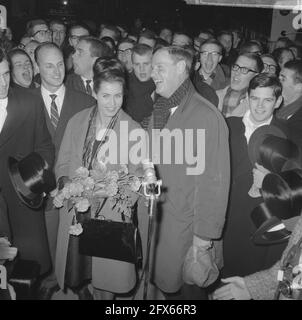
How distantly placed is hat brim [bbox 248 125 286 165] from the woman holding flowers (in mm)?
637

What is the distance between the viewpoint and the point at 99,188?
1916mm

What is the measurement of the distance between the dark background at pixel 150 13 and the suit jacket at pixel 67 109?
4685 millimetres

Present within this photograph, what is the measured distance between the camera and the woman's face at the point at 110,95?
2.14 metres

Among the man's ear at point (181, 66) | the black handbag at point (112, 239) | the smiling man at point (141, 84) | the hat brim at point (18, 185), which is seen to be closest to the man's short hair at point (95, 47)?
the smiling man at point (141, 84)

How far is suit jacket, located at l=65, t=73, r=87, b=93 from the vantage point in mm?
3004

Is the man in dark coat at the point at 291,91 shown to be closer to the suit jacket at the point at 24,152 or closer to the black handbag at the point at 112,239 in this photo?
the black handbag at the point at 112,239

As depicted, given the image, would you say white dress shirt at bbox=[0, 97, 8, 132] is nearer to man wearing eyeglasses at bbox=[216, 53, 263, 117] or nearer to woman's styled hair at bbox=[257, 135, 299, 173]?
woman's styled hair at bbox=[257, 135, 299, 173]

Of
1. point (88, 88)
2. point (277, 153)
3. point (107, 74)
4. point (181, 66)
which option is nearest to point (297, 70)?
point (277, 153)

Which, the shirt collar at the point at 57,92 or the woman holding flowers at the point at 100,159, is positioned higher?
the shirt collar at the point at 57,92

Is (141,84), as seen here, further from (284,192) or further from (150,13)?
(150,13)

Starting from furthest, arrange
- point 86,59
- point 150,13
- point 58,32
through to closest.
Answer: point 150,13, point 58,32, point 86,59

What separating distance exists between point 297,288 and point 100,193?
3.19 ft

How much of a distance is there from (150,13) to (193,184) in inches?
275

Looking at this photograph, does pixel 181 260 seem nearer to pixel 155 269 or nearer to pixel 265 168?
pixel 155 269
